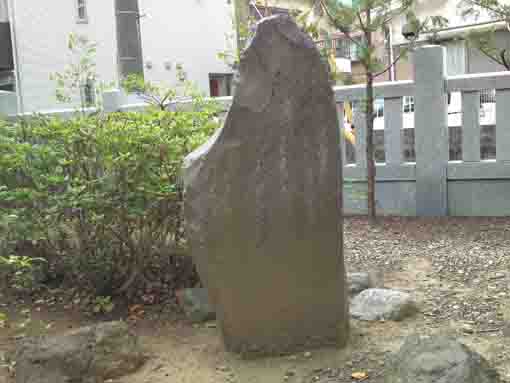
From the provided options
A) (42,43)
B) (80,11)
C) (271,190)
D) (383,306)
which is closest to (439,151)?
(383,306)

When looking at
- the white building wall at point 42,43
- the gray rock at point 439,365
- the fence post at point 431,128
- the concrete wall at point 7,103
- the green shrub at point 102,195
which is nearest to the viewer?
the gray rock at point 439,365

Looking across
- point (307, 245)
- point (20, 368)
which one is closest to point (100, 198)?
point (20, 368)

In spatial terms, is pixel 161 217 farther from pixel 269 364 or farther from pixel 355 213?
pixel 355 213

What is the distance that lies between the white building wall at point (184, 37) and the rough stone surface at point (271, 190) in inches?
603

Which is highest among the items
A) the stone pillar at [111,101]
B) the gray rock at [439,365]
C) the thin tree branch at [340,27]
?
the thin tree branch at [340,27]

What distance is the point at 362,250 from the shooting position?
512 cm

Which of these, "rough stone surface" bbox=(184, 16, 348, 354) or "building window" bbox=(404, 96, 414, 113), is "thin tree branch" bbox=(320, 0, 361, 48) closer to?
"building window" bbox=(404, 96, 414, 113)

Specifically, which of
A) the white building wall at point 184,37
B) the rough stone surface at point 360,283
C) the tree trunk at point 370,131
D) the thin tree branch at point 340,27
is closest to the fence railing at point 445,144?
the tree trunk at point 370,131

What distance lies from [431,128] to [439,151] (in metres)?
0.24

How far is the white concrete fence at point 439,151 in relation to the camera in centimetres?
604

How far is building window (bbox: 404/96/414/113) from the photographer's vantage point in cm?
641

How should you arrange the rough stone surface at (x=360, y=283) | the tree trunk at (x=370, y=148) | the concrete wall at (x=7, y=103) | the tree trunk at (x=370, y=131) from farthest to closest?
the concrete wall at (x=7, y=103) → the tree trunk at (x=370, y=148) → the tree trunk at (x=370, y=131) → the rough stone surface at (x=360, y=283)

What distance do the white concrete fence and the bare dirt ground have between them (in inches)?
29.3

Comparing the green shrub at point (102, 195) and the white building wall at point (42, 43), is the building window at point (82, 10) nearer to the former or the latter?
the white building wall at point (42, 43)
